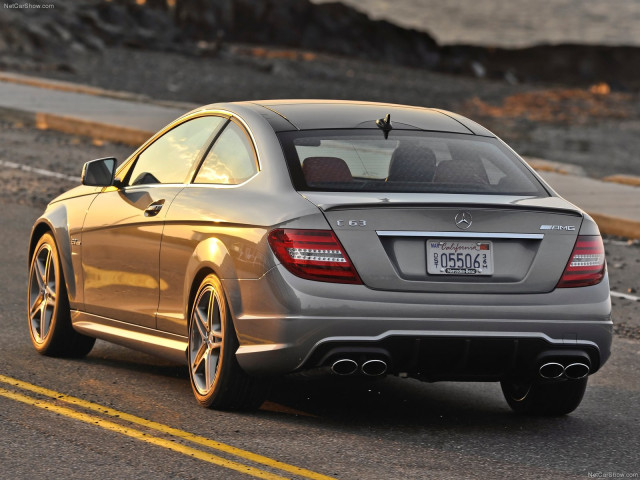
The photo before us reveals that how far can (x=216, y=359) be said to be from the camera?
7.53 m

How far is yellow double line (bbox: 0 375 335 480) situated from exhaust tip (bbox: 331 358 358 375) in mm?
621

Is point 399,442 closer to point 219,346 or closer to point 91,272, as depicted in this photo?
point 219,346

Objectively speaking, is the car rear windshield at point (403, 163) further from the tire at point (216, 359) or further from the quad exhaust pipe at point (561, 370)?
the quad exhaust pipe at point (561, 370)

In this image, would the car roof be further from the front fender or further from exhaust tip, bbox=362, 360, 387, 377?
exhaust tip, bbox=362, 360, 387, 377

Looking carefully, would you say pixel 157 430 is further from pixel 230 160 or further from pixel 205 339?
pixel 230 160

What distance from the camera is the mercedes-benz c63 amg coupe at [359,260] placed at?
7.02 metres

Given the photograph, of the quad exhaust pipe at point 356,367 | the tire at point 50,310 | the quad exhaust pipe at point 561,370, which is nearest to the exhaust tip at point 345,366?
the quad exhaust pipe at point 356,367

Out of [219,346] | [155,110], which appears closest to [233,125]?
[219,346]

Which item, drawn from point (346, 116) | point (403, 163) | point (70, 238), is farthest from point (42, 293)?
point (403, 163)

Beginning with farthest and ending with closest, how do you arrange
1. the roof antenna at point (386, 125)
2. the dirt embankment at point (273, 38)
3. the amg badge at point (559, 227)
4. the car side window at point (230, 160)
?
the dirt embankment at point (273, 38) → the roof antenna at point (386, 125) → the car side window at point (230, 160) → the amg badge at point (559, 227)

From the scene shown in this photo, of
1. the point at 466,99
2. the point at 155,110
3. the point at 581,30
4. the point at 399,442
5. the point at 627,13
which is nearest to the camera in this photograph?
the point at 399,442

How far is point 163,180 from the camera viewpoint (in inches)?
331

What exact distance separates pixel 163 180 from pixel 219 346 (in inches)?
51.2

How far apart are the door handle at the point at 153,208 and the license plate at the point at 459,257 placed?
1.70m
